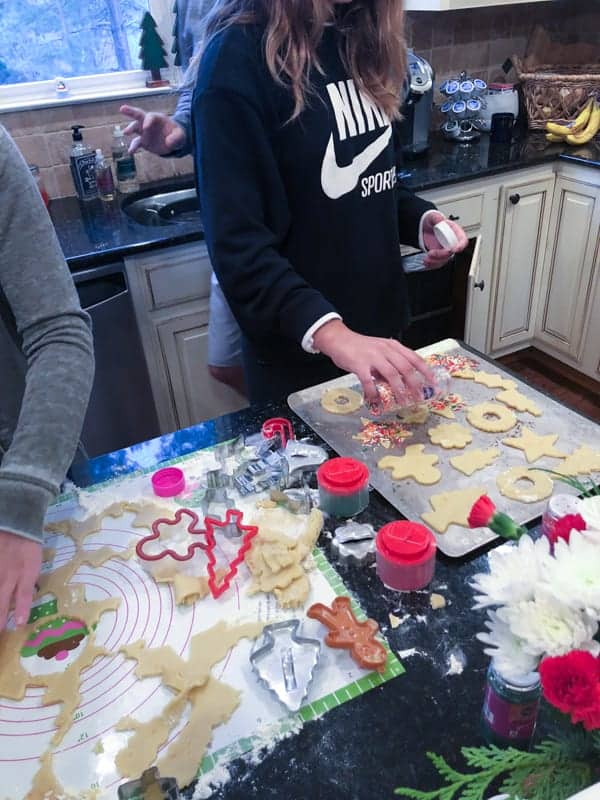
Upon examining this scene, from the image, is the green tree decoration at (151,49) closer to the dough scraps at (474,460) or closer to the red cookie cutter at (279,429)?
the red cookie cutter at (279,429)

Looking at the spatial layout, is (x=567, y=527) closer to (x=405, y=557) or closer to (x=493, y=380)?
(x=405, y=557)

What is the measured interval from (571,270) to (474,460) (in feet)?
5.66

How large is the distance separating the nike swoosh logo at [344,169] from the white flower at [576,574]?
→ 776mm

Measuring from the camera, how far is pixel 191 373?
1900 millimetres

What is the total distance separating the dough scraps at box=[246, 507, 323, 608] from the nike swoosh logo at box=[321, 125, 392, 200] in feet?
1.81

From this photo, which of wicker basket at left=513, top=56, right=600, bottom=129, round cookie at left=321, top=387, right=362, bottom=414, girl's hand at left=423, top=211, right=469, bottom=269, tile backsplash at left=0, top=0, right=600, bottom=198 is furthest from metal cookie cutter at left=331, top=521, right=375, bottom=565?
wicker basket at left=513, top=56, right=600, bottom=129

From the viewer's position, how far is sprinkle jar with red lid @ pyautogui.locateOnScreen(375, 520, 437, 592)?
0.68 m

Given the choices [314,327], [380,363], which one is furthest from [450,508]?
[314,327]

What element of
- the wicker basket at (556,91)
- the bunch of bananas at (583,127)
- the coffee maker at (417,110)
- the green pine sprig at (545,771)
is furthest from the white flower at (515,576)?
the wicker basket at (556,91)

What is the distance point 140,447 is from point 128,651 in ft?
1.20

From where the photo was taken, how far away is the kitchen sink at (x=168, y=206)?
1982 millimetres

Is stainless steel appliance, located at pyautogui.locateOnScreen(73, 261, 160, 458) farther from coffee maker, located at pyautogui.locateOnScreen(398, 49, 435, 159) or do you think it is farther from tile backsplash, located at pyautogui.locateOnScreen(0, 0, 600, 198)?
coffee maker, located at pyautogui.locateOnScreen(398, 49, 435, 159)

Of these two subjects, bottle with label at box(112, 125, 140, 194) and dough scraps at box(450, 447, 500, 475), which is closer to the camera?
dough scraps at box(450, 447, 500, 475)

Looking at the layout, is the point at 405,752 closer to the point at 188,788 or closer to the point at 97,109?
the point at 188,788
